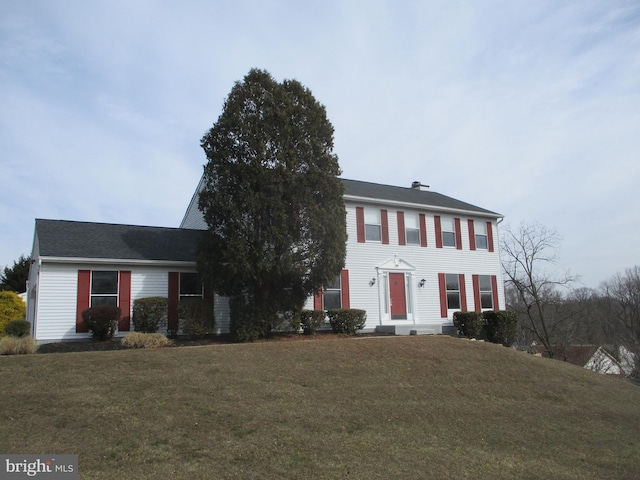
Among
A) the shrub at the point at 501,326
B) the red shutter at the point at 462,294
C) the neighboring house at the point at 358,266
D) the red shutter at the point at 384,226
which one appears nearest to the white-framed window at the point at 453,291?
the neighboring house at the point at 358,266

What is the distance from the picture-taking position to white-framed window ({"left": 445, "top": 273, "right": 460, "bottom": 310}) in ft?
74.1

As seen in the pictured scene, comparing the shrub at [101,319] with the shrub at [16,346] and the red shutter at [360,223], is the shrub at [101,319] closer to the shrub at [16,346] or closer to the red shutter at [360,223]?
the shrub at [16,346]

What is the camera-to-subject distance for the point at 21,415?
7.95 metres

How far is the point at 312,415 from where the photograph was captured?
29.0 feet

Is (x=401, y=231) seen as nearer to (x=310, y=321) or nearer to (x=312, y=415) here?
(x=310, y=321)

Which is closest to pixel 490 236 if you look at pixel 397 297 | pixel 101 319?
pixel 397 297

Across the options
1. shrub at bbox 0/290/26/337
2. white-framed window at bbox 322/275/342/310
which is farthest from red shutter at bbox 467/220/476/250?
shrub at bbox 0/290/26/337

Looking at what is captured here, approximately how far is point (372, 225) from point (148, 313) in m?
9.99

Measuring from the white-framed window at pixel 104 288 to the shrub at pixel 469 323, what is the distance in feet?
45.3

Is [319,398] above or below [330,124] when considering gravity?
below

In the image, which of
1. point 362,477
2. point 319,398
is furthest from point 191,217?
point 362,477

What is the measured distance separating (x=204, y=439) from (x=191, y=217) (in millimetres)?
18441

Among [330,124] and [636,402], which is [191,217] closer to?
[330,124]

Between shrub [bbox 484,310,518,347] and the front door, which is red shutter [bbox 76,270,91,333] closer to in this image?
the front door
